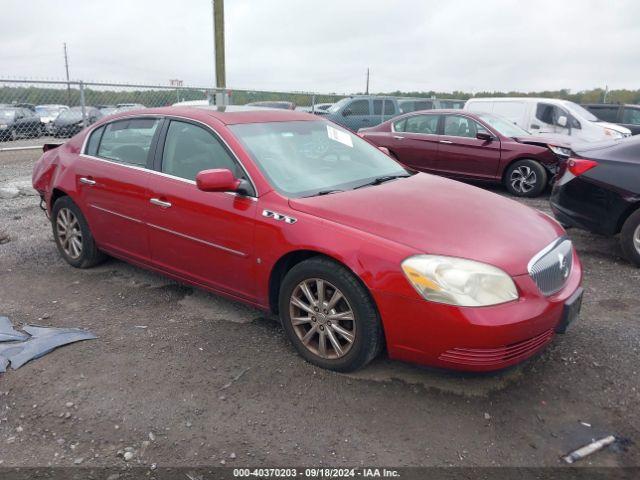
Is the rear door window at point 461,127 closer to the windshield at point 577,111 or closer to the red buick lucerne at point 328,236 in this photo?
the windshield at point 577,111

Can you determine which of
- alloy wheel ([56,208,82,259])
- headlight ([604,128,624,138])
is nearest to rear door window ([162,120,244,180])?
alloy wheel ([56,208,82,259])

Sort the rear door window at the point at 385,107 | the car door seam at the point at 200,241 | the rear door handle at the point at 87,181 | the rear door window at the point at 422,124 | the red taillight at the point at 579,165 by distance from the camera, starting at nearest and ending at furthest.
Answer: the car door seam at the point at 200,241, the rear door handle at the point at 87,181, the red taillight at the point at 579,165, the rear door window at the point at 422,124, the rear door window at the point at 385,107

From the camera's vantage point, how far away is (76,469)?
7.88 feet

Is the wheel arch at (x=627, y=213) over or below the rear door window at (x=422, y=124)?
below

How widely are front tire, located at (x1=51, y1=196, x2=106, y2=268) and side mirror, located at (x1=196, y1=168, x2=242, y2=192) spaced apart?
1928 mm

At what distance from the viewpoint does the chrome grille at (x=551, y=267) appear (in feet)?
9.48

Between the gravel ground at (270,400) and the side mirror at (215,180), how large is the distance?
3.43 feet

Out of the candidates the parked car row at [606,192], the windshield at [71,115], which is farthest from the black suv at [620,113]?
the windshield at [71,115]

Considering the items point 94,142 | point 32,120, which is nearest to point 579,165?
point 94,142

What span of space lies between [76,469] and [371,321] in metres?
1.59

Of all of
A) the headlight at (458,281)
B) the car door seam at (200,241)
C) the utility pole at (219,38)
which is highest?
the utility pole at (219,38)

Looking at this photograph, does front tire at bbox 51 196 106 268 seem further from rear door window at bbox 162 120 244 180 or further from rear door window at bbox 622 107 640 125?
rear door window at bbox 622 107 640 125

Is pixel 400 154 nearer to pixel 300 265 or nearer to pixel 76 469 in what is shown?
pixel 300 265

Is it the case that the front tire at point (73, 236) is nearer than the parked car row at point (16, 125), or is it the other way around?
the front tire at point (73, 236)
